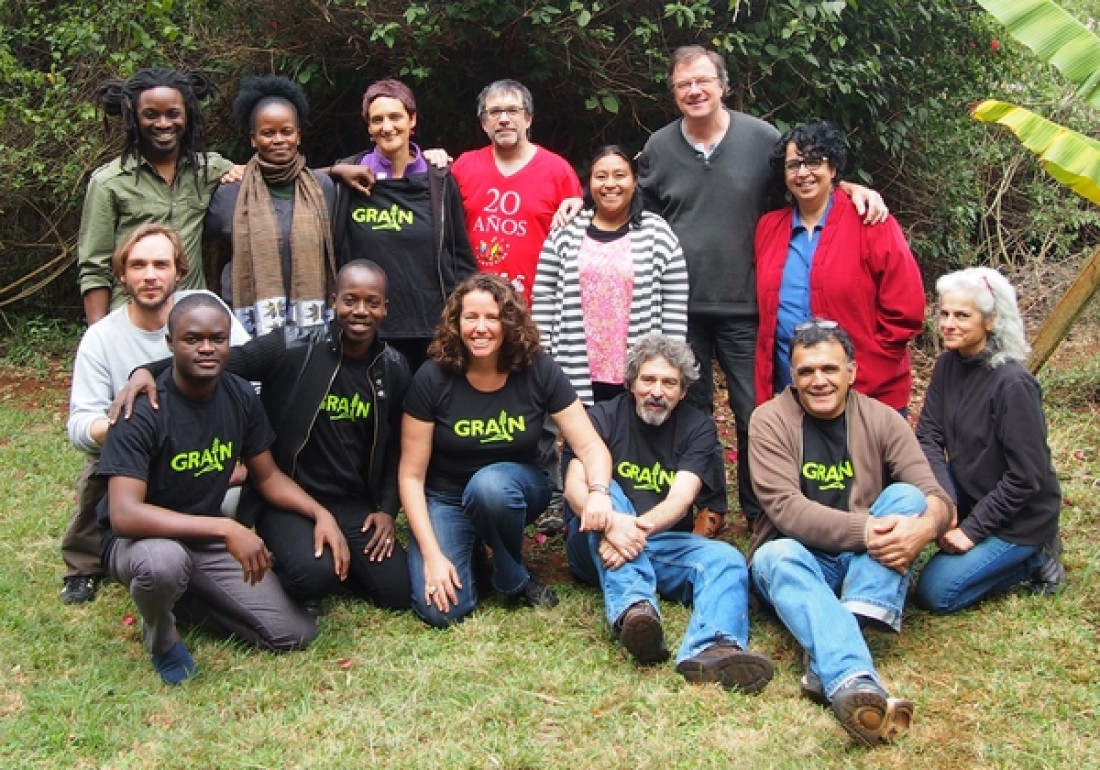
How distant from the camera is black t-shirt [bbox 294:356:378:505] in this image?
4.78 metres

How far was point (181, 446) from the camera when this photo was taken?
13.8 ft

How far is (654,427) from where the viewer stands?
4.80 metres

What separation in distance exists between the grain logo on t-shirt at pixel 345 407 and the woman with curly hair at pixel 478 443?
0.21 m

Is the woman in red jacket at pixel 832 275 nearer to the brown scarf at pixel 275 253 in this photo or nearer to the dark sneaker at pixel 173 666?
the brown scarf at pixel 275 253

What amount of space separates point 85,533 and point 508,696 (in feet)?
7.32

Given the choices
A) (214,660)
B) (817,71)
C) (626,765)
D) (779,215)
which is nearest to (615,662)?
(626,765)

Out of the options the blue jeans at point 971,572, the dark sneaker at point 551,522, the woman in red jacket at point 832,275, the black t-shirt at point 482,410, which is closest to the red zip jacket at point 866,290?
the woman in red jacket at point 832,275

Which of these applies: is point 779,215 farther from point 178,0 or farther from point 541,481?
point 178,0

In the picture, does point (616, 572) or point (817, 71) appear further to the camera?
point (817, 71)

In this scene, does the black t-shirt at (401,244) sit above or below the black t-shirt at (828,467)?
above

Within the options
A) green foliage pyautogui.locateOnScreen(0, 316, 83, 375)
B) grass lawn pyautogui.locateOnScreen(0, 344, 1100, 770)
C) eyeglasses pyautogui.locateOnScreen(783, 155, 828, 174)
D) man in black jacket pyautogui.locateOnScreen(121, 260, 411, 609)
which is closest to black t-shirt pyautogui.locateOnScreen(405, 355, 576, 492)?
man in black jacket pyautogui.locateOnScreen(121, 260, 411, 609)

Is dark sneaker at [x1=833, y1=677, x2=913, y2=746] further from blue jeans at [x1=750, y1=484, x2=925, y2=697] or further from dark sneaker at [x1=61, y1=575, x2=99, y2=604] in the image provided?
dark sneaker at [x1=61, y1=575, x2=99, y2=604]

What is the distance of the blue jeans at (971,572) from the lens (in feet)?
14.9

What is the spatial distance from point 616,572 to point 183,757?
1725mm
